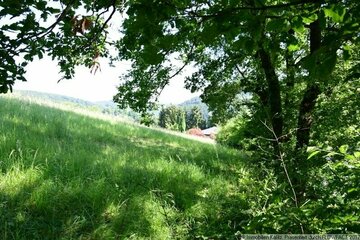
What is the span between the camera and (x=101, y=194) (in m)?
5.51

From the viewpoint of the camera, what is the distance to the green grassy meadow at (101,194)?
4531 millimetres

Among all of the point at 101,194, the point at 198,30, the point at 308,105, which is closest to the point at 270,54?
the point at 198,30

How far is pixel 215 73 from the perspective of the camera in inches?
405

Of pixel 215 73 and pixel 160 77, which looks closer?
pixel 160 77

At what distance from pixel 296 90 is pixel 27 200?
7030 mm

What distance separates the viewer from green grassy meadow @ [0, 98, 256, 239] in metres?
4.53

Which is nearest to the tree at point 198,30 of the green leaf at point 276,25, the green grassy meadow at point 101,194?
the green leaf at point 276,25

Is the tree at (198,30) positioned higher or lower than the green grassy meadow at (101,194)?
higher

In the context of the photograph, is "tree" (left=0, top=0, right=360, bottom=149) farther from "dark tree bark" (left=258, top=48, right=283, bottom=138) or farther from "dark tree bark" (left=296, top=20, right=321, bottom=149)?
"dark tree bark" (left=258, top=48, right=283, bottom=138)

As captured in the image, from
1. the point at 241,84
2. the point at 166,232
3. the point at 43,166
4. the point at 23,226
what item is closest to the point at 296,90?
the point at 241,84

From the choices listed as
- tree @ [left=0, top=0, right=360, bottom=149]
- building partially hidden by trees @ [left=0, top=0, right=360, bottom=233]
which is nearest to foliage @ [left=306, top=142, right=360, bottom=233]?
building partially hidden by trees @ [left=0, top=0, right=360, bottom=233]

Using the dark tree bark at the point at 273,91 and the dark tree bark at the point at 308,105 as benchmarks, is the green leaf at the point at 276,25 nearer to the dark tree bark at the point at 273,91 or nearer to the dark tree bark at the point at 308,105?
the dark tree bark at the point at 308,105

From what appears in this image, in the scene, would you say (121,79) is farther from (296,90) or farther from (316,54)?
(316,54)

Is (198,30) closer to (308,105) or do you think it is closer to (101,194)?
(101,194)
